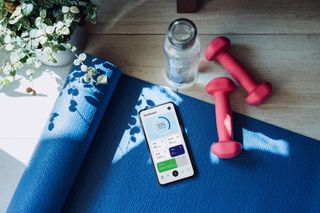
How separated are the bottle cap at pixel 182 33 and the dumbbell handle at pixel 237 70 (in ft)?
0.46

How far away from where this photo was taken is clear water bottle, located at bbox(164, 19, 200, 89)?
0.82 metres

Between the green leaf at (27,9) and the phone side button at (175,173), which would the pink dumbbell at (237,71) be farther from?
the green leaf at (27,9)

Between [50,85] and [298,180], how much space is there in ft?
1.81

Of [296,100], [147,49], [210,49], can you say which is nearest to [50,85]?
[147,49]

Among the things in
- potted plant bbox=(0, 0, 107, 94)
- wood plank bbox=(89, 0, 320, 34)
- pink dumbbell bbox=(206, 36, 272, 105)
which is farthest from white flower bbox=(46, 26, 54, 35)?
pink dumbbell bbox=(206, 36, 272, 105)

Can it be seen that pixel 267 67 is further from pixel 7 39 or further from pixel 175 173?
pixel 7 39

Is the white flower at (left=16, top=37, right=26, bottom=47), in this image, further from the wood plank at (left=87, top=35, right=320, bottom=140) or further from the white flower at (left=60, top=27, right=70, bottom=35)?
the wood plank at (left=87, top=35, right=320, bottom=140)

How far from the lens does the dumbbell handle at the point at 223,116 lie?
2.93 feet

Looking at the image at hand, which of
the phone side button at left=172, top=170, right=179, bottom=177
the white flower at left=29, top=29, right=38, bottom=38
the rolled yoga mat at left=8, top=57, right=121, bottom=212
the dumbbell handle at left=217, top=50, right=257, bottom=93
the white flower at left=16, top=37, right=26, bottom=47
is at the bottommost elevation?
the phone side button at left=172, top=170, right=179, bottom=177

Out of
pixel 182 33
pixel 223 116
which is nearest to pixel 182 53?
pixel 182 33

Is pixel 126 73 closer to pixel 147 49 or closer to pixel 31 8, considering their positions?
pixel 147 49

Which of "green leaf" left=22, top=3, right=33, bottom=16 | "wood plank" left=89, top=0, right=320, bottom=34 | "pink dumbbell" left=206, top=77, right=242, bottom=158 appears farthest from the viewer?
"wood plank" left=89, top=0, right=320, bottom=34

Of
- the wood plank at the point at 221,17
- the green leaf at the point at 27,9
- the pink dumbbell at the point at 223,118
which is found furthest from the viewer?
the wood plank at the point at 221,17

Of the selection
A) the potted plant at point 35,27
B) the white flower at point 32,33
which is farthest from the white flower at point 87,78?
the white flower at point 32,33
